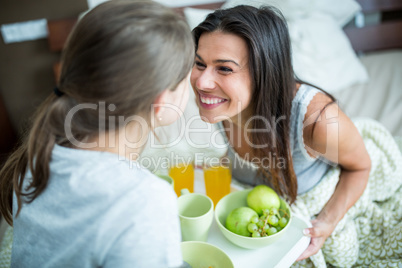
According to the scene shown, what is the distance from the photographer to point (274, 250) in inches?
34.5

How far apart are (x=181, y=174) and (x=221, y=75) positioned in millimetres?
344

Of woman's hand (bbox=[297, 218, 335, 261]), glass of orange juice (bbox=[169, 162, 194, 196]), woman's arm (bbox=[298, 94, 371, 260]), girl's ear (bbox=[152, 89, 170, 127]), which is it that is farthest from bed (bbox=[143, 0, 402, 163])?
girl's ear (bbox=[152, 89, 170, 127])

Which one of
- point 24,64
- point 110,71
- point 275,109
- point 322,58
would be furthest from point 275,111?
point 24,64

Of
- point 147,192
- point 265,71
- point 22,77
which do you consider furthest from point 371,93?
A: point 22,77

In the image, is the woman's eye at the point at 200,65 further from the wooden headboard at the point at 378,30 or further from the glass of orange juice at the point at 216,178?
the wooden headboard at the point at 378,30

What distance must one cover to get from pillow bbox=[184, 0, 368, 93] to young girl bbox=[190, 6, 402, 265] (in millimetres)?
943

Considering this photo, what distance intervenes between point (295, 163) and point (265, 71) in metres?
0.37

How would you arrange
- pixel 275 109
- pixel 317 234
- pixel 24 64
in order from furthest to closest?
pixel 24 64 < pixel 275 109 < pixel 317 234

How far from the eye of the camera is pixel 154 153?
132 centimetres

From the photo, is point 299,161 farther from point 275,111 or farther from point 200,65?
point 200,65

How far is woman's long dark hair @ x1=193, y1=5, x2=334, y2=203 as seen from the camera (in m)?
1.02

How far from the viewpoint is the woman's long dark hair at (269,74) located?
1.02m

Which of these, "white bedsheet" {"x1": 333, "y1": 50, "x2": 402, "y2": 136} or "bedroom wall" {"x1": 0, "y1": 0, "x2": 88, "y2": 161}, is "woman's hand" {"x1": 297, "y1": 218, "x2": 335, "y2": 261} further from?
"bedroom wall" {"x1": 0, "y1": 0, "x2": 88, "y2": 161}

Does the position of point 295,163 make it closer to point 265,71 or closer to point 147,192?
point 265,71
